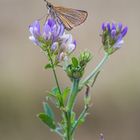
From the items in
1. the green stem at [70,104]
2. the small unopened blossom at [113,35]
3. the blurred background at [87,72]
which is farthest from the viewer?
the blurred background at [87,72]

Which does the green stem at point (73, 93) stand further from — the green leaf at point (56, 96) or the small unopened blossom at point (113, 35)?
the small unopened blossom at point (113, 35)

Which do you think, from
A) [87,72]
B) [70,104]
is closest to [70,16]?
[70,104]

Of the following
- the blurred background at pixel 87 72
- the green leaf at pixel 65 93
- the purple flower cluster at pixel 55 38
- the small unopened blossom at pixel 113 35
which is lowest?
the blurred background at pixel 87 72

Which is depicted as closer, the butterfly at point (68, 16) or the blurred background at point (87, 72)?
the butterfly at point (68, 16)

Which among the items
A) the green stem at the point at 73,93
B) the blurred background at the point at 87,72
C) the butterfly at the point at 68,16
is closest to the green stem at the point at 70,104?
the green stem at the point at 73,93

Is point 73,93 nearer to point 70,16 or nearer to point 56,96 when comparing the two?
point 56,96

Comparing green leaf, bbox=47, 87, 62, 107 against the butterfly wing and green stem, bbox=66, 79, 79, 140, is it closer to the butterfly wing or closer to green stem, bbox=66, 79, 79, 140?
green stem, bbox=66, 79, 79, 140

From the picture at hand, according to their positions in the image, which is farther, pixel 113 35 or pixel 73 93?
pixel 113 35
